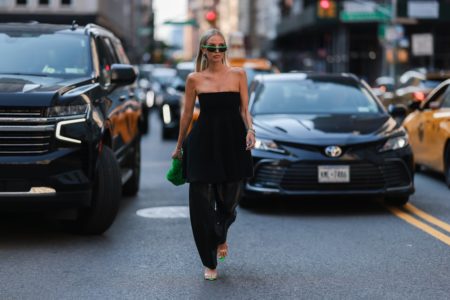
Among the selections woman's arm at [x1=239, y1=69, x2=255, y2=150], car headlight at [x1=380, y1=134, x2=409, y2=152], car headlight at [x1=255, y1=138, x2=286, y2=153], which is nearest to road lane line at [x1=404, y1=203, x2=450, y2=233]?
car headlight at [x1=380, y1=134, x2=409, y2=152]

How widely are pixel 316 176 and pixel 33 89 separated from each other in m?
2.99

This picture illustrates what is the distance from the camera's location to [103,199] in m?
7.55

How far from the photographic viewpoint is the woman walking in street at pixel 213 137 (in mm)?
5973

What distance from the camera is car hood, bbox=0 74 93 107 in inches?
278

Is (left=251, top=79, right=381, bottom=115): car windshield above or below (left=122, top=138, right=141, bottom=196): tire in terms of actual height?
above

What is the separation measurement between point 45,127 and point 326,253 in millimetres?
2431

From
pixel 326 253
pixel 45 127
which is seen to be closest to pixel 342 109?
pixel 326 253

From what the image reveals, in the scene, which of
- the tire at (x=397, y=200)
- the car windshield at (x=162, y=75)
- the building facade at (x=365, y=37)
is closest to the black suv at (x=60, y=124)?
the tire at (x=397, y=200)

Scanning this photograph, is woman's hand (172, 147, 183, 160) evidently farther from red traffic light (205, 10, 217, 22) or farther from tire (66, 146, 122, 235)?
red traffic light (205, 10, 217, 22)

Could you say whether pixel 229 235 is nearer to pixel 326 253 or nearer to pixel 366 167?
pixel 326 253

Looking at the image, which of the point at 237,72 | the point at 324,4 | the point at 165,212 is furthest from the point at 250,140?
the point at 324,4

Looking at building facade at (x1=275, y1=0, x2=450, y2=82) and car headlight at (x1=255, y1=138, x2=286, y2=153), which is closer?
car headlight at (x1=255, y1=138, x2=286, y2=153)

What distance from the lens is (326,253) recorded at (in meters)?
6.98

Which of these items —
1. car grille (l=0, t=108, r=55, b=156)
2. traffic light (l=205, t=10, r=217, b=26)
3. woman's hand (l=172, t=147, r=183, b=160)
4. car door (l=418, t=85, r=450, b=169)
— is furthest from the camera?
traffic light (l=205, t=10, r=217, b=26)
